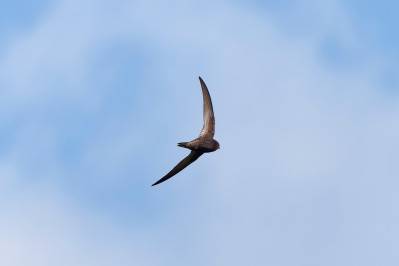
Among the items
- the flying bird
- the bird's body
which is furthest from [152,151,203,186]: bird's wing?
the bird's body

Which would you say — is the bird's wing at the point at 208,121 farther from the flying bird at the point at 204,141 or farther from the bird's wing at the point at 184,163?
the bird's wing at the point at 184,163

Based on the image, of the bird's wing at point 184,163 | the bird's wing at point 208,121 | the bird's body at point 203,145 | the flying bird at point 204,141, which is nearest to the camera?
the bird's body at point 203,145

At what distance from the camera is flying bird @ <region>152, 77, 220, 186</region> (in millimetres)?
81562

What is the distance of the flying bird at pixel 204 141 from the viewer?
81.6m

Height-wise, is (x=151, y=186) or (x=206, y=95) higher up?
(x=206, y=95)

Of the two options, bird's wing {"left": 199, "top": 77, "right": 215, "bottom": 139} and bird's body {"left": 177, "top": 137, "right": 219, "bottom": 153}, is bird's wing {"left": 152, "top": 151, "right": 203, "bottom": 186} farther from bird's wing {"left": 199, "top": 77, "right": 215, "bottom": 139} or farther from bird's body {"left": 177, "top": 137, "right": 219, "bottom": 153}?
bird's wing {"left": 199, "top": 77, "right": 215, "bottom": 139}

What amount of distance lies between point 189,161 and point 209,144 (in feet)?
6.78

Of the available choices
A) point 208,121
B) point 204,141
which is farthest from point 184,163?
point 208,121

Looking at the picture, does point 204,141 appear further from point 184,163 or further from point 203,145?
point 184,163

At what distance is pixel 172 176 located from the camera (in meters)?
83.2

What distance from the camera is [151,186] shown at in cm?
Answer: 8069

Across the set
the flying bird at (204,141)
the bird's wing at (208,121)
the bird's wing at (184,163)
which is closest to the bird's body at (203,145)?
the flying bird at (204,141)

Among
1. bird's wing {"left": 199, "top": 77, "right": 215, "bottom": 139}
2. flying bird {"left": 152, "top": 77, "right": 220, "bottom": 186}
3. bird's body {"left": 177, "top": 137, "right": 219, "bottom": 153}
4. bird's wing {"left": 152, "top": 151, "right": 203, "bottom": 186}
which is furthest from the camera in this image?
bird's wing {"left": 152, "top": 151, "right": 203, "bottom": 186}

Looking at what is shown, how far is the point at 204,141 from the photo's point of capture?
8181 centimetres
